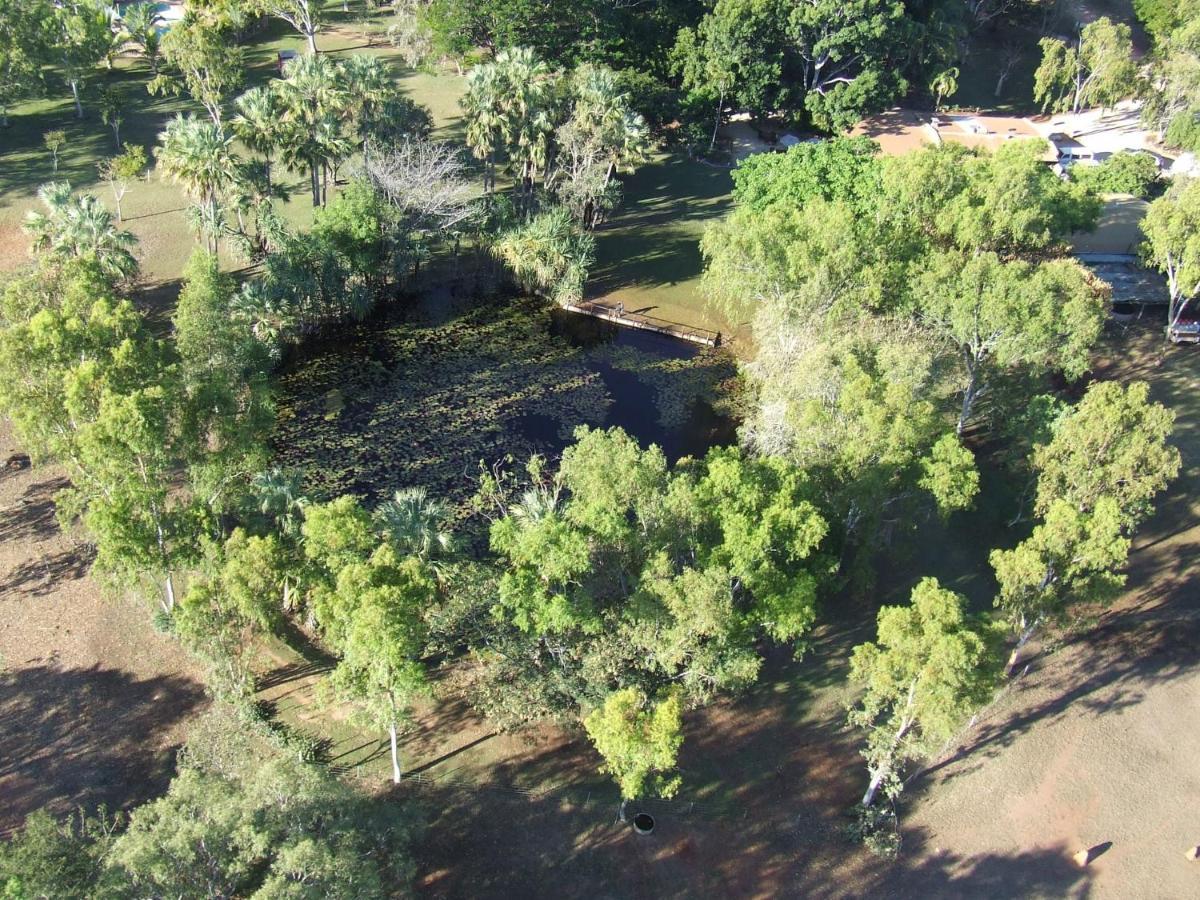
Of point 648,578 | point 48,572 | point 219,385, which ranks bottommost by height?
point 48,572

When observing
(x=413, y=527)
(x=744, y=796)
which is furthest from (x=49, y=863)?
(x=744, y=796)

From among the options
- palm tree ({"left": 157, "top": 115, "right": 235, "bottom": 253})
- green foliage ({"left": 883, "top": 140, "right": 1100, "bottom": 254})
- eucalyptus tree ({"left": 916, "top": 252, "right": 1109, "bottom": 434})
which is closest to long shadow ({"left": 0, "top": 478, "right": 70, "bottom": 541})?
palm tree ({"left": 157, "top": 115, "right": 235, "bottom": 253})

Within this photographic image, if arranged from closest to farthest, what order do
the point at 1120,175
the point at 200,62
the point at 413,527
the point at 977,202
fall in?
the point at 413,527, the point at 977,202, the point at 200,62, the point at 1120,175

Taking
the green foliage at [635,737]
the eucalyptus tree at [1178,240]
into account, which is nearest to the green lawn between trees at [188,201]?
the eucalyptus tree at [1178,240]

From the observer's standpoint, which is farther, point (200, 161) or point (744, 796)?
point (200, 161)

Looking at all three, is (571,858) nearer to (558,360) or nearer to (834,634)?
(834,634)

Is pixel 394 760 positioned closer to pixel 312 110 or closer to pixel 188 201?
pixel 312 110

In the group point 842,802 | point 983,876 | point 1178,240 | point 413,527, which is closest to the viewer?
point 983,876

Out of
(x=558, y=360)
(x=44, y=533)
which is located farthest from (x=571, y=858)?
(x=558, y=360)
